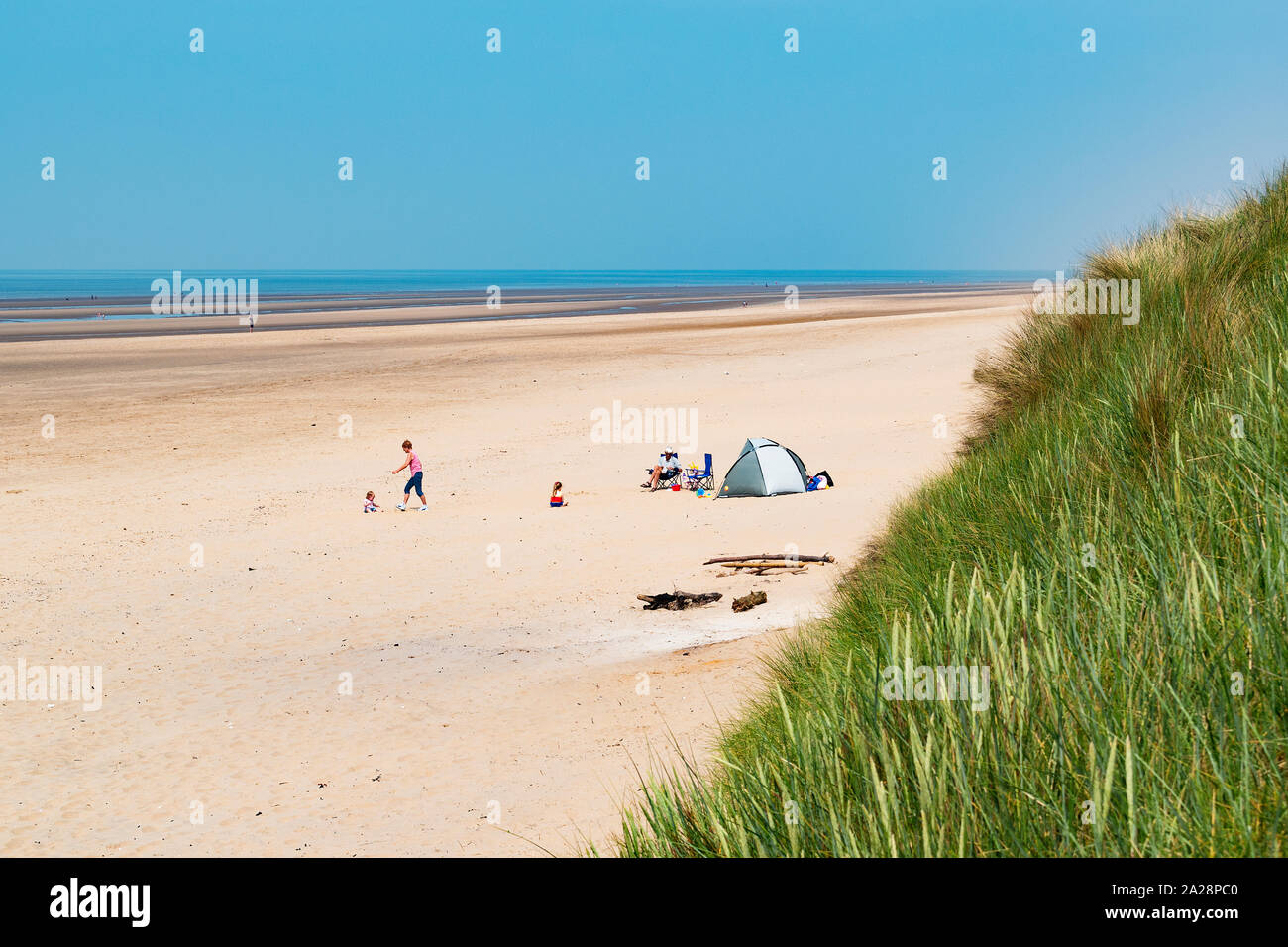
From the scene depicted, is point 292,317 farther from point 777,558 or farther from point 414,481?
point 777,558

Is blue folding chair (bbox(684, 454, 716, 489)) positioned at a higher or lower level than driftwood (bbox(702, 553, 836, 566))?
higher

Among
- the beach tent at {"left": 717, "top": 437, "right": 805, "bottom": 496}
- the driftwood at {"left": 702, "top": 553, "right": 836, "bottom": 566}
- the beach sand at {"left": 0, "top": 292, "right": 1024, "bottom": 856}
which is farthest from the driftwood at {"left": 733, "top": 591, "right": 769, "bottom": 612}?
the beach tent at {"left": 717, "top": 437, "right": 805, "bottom": 496}

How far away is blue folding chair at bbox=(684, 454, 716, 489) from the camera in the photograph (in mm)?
19750

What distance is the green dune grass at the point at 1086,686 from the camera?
6.84 ft

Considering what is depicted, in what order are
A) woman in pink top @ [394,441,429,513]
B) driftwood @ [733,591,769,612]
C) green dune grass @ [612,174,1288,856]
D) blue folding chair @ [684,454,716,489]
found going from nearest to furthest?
1. green dune grass @ [612,174,1288,856]
2. driftwood @ [733,591,769,612]
3. woman in pink top @ [394,441,429,513]
4. blue folding chair @ [684,454,716,489]

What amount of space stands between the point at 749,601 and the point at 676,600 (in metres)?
1.06

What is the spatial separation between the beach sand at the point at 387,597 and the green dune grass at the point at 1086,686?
234 cm

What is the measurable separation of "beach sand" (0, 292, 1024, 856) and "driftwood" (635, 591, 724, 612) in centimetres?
25

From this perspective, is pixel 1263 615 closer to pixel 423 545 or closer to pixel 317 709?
pixel 317 709

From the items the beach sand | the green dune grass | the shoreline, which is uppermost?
the shoreline

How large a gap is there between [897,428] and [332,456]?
14.9 metres

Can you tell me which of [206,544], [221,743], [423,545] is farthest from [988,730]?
[206,544]

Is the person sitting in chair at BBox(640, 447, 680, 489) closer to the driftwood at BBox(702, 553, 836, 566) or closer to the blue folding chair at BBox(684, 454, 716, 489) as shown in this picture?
the blue folding chair at BBox(684, 454, 716, 489)

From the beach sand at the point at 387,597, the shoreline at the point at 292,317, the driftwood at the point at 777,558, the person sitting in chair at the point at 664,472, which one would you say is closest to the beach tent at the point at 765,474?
the beach sand at the point at 387,597
